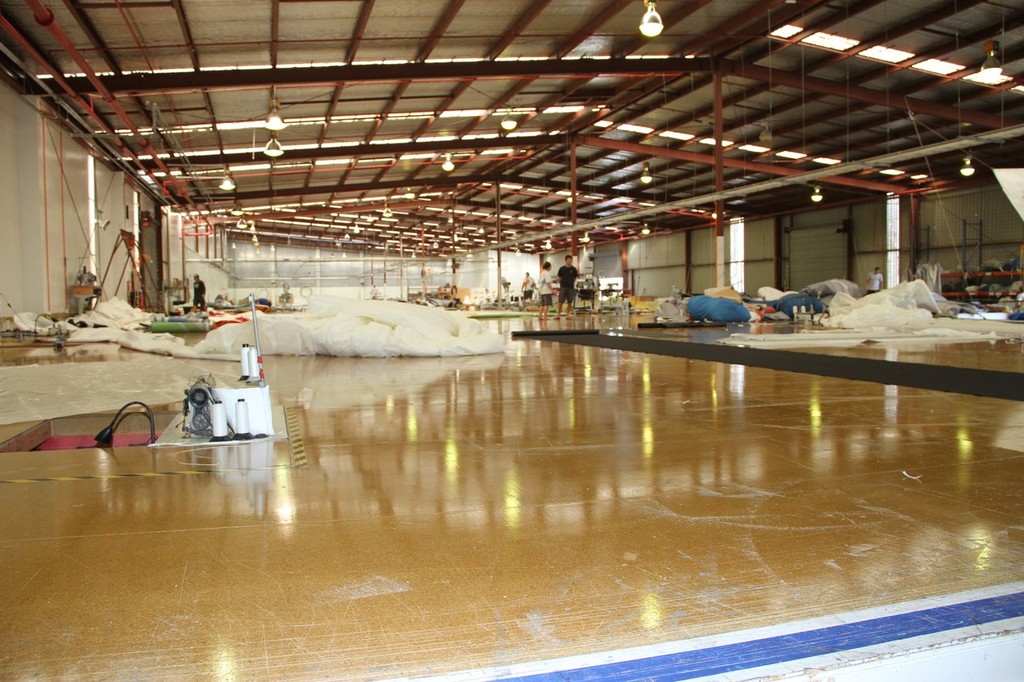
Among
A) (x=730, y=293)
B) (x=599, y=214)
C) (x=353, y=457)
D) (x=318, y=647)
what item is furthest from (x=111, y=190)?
(x=599, y=214)

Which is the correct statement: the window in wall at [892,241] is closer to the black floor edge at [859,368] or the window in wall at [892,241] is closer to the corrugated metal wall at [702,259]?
the corrugated metal wall at [702,259]

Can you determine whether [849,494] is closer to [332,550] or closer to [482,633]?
[482,633]

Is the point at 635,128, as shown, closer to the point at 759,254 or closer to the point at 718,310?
the point at 718,310

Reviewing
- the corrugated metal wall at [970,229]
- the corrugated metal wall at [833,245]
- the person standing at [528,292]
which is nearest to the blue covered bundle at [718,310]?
the corrugated metal wall at [970,229]

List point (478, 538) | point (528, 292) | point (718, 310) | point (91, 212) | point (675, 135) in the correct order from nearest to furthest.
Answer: point (478, 538), point (718, 310), point (91, 212), point (675, 135), point (528, 292)

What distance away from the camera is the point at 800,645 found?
0.95 metres

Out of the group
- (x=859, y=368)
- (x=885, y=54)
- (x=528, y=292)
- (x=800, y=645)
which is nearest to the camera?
(x=800, y=645)

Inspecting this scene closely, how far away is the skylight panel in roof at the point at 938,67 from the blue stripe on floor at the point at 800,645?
44.1ft

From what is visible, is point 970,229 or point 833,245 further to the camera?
point 833,245

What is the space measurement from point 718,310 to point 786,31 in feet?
16.6

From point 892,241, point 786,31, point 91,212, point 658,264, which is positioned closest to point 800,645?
point 786,31

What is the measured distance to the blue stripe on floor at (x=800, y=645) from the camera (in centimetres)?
89

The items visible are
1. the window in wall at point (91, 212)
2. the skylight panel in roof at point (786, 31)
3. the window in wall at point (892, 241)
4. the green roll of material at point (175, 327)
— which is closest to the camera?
the green roll of material at point (175, 327)

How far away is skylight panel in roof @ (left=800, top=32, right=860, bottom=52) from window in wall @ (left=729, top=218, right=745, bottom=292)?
55.6 ft
